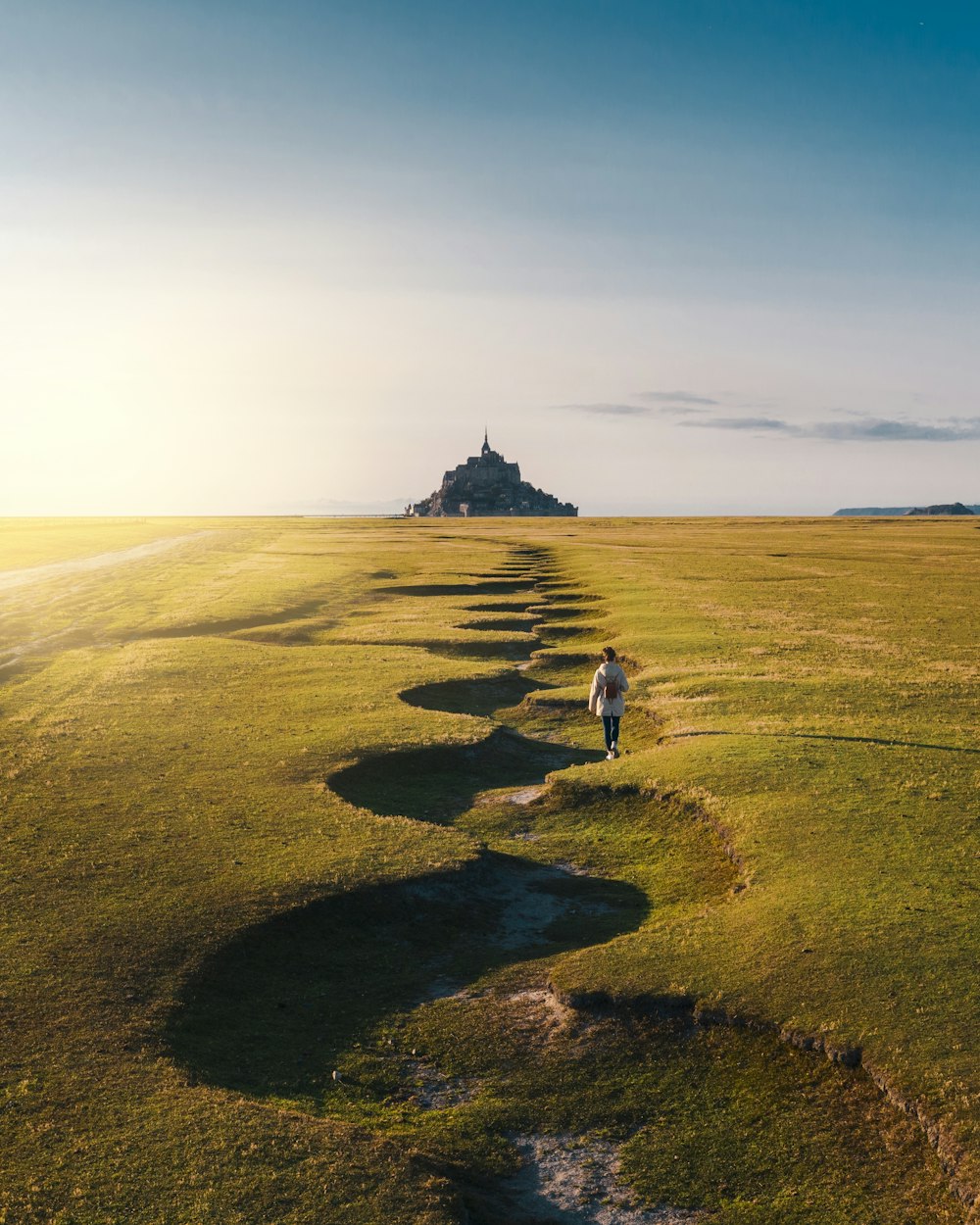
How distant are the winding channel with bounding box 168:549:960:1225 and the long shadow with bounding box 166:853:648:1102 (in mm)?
31

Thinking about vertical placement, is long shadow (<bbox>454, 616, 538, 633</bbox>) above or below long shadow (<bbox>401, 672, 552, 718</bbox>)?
above

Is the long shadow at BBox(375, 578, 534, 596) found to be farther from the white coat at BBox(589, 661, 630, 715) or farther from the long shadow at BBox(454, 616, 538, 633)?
the white coat at BBox(589, 661, 630, 715)

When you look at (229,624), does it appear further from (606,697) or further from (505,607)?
(606,697)

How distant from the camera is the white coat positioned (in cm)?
2428

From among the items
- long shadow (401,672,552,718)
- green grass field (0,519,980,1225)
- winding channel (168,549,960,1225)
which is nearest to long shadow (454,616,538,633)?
long shadow (401,672,552,718)

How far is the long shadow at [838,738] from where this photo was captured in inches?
890

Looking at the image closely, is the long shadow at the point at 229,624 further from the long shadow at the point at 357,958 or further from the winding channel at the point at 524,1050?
the long shadow at the point at 357,958

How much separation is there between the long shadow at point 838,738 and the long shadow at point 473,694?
304 inches

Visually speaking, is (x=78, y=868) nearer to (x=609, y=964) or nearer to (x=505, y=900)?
(x=505, y=900)

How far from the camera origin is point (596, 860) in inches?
743

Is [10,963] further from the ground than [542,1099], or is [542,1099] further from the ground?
[10,963]

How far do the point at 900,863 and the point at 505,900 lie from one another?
669 centimetres

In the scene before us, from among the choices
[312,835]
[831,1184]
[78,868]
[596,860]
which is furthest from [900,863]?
[78,868]

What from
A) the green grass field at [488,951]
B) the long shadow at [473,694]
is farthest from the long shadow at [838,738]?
the long shadow at [473,694]
